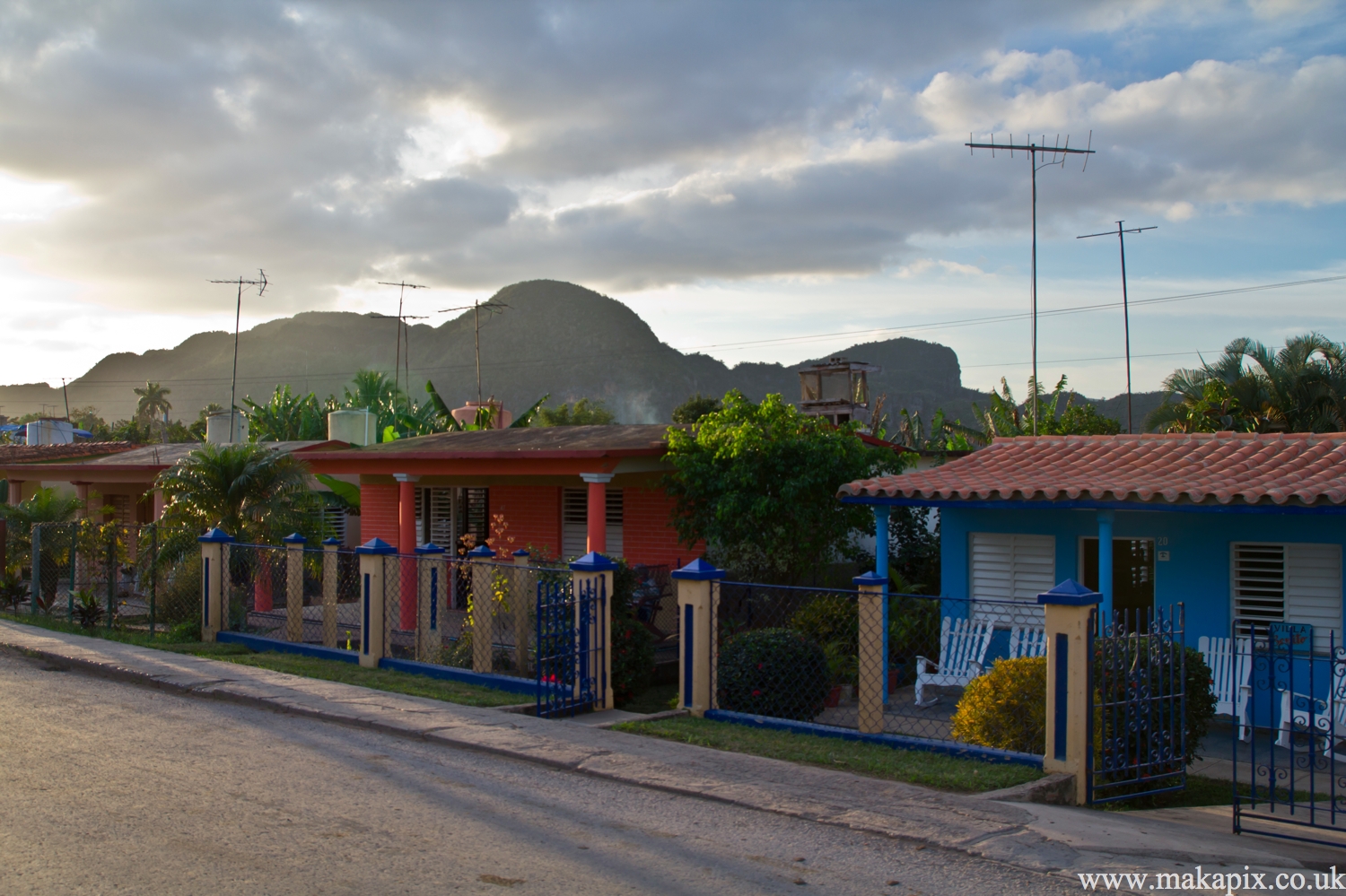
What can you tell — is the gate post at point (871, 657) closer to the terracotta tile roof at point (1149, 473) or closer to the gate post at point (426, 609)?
the terracotta tile roof at point (1149, 473)

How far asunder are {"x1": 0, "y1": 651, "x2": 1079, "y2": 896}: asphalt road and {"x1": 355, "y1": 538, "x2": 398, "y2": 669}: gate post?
136 inches

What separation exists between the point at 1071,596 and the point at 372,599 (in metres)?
7.51

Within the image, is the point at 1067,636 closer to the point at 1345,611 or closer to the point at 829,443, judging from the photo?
the point at 1345,611

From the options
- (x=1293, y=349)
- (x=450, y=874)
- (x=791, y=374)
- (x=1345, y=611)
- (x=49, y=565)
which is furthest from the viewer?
(x=791, y=374)

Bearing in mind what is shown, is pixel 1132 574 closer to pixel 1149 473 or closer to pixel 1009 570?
pixel 1009 570

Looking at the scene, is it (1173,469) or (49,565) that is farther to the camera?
(49,565)

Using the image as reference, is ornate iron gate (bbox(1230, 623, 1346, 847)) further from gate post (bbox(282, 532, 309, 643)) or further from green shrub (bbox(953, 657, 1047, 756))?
gate post (bbox(282, 532, 309, 643))

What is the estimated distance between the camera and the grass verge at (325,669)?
983cm

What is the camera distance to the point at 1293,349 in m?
19.5

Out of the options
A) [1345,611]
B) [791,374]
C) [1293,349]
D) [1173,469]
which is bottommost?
[1345,611]

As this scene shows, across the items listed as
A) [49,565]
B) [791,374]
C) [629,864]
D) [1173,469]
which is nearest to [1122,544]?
[1173,469]

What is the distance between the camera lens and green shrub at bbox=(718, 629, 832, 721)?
9.33 meters

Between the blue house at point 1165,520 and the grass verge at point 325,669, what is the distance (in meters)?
4.67

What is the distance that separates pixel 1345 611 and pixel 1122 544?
462 centimetres
